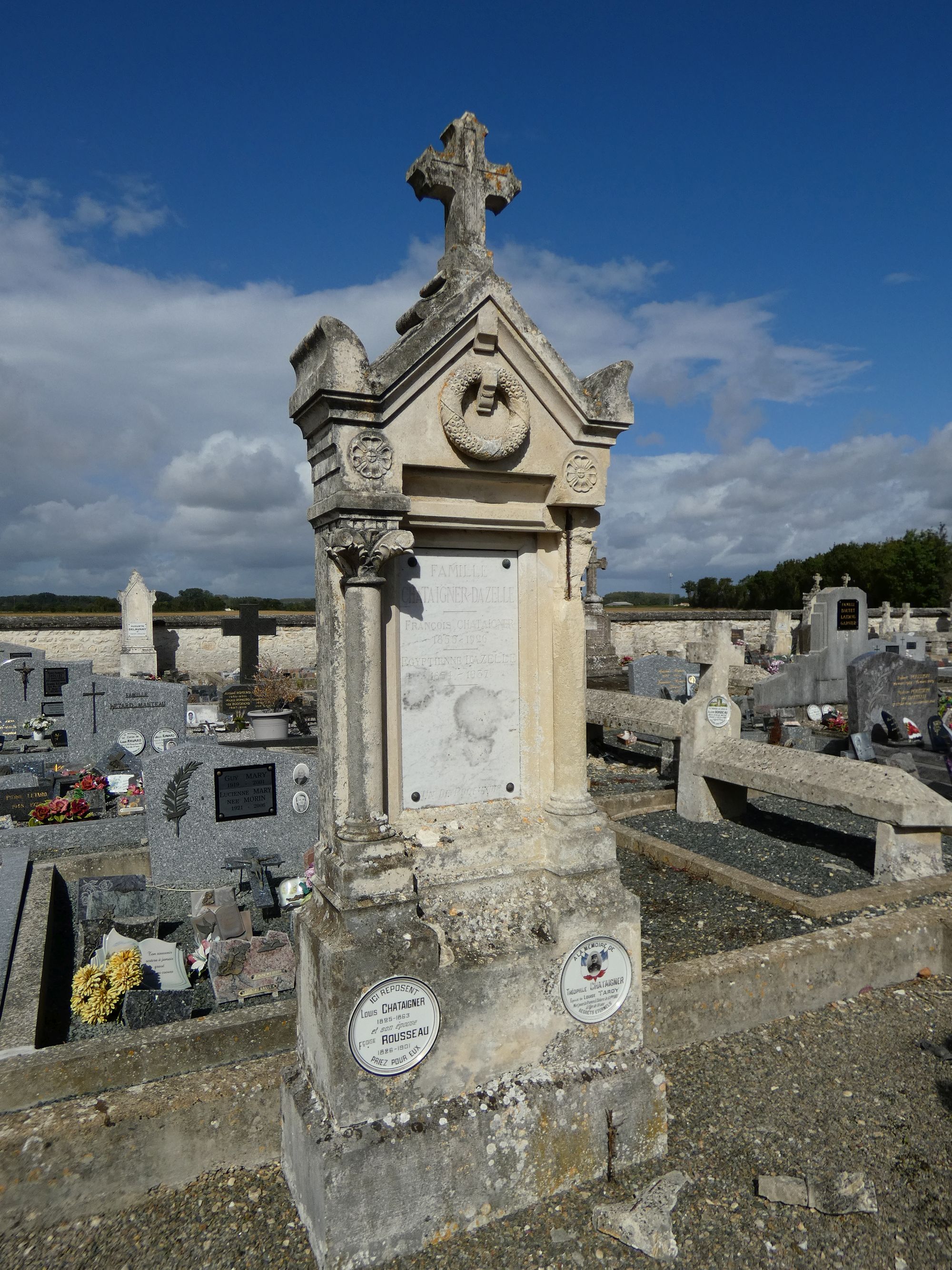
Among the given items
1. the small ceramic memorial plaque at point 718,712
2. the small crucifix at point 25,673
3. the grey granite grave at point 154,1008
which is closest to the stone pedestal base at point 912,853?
the small ceramic memorial plaque at point 718,712

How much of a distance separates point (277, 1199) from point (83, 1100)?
31.6 inches

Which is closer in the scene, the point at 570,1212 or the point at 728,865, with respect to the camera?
the point at 570,1212

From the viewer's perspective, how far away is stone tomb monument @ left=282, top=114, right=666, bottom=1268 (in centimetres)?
271

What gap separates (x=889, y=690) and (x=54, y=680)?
12.6 metres

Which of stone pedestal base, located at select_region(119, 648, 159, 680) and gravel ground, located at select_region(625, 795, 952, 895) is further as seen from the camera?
stone pedestal base, located at select_region(119, 648, 159, 680)

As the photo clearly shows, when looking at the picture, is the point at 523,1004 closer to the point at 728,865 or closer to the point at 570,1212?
the point at 570,1212

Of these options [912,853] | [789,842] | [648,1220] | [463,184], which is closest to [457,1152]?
[648,1220]

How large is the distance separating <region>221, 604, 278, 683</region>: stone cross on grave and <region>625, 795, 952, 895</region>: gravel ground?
15.8 meters

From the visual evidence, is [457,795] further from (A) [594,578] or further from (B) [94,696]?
(A) [594,578]

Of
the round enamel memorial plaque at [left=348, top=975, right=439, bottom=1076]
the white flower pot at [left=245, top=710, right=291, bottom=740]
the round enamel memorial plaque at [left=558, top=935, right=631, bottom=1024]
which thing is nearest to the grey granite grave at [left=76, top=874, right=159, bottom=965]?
the round enamel memorial plaque at [left=348, top=975, right=439, bottom=1076]

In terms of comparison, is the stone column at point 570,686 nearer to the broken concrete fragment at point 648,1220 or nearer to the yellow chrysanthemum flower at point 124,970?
the broken concrete fragment at point 648,1220

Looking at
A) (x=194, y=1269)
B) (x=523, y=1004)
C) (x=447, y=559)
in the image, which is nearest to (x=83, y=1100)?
(x=194, y=1269)

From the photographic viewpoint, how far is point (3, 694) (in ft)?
38.8

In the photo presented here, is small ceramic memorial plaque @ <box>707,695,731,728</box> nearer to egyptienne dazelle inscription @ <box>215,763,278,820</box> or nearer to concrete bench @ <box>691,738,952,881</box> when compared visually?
concrete bench @ <box>691,738,952,881</box>
